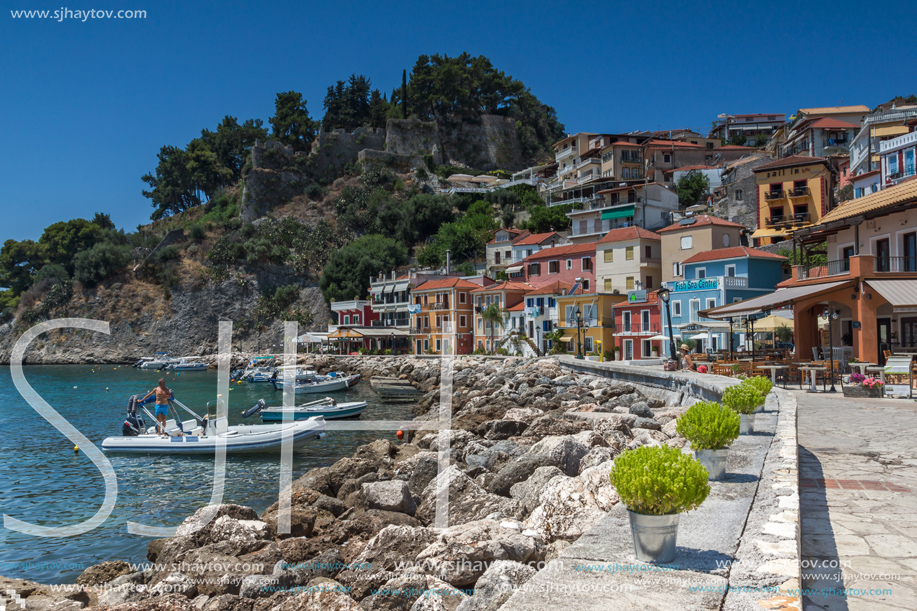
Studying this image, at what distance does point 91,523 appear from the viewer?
1378cm

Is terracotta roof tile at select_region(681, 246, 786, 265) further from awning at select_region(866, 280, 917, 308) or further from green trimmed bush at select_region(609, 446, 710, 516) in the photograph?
green trimmed bush at select_region(609, 446, 710, 516)

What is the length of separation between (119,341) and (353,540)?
288ft

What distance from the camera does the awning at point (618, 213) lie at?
192ft

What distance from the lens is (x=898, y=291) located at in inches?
744

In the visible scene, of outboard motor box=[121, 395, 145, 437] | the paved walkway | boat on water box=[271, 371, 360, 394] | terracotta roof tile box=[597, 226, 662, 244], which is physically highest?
terracotta roof tile box=[597, 226, 662, 244]

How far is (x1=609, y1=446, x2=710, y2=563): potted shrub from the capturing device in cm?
444

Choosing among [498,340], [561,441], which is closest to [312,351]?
[498,340]

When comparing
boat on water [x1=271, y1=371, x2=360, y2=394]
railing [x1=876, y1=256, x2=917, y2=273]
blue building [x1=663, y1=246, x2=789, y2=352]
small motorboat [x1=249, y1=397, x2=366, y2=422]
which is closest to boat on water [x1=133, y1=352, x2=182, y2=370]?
boat on water [x1=271, y1=371, x2=360, y2=394]

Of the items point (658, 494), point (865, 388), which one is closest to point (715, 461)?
point (658, 494)

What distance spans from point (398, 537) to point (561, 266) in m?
48.4

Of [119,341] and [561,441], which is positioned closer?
[561,441]

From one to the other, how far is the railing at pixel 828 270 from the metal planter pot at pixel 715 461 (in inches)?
736

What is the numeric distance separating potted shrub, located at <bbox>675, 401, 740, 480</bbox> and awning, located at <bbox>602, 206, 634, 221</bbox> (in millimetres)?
54533

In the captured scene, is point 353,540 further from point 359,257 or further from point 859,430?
point 359,257
